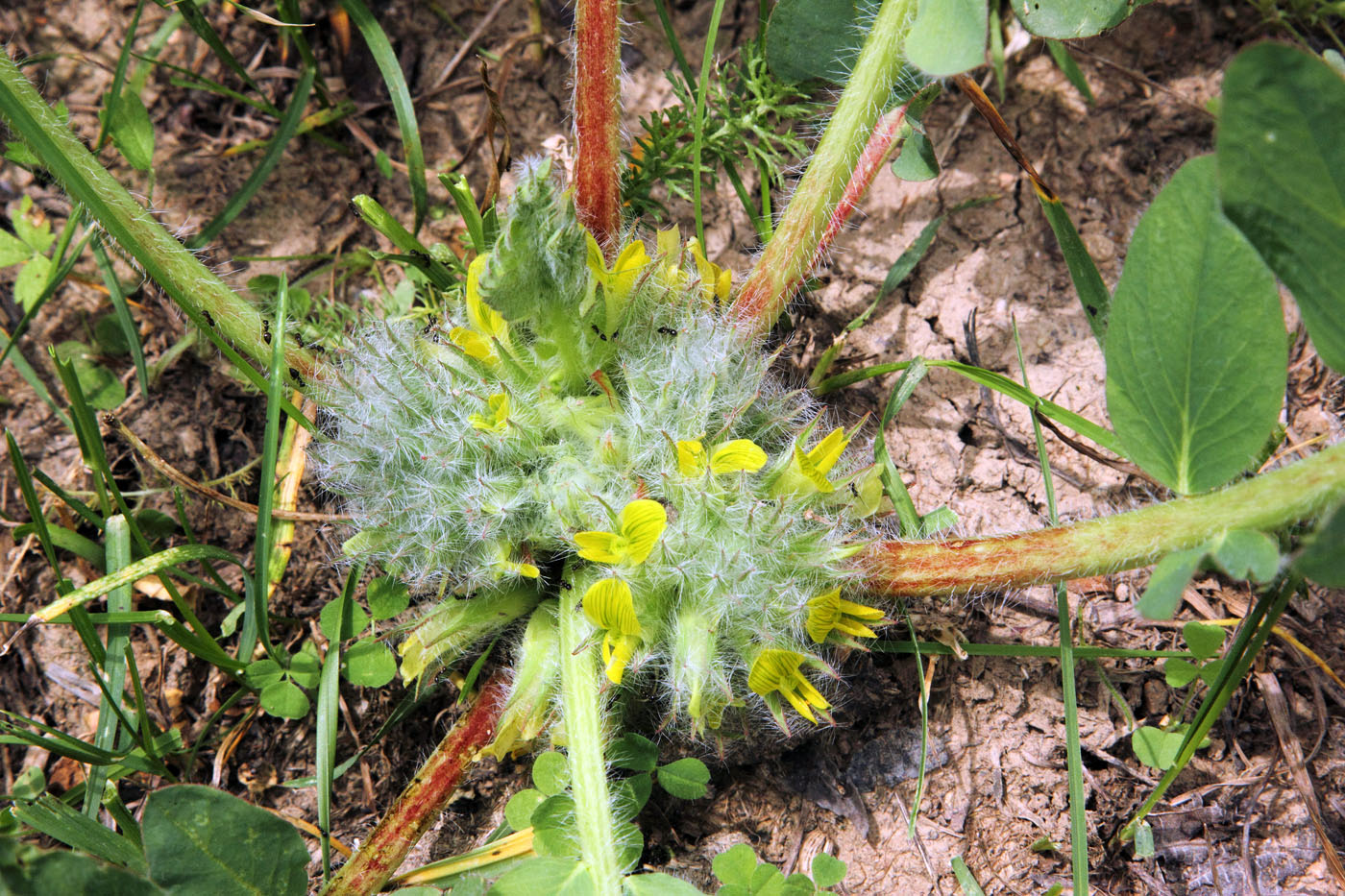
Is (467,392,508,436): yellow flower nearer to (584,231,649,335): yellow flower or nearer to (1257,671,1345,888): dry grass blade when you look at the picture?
(584,231,649,335): yellow flower

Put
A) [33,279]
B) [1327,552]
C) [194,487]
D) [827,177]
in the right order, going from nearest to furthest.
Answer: [1327,552], [827,177], [194,487], [33,279]

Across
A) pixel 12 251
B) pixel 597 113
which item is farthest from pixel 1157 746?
pixel 12 251

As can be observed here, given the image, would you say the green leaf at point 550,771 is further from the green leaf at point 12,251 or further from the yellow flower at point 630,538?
the green leaf at point 12,251

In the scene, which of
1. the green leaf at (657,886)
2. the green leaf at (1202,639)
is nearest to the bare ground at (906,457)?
the green leaf at (1202,639)

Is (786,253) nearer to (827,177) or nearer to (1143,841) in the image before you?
(827,177)

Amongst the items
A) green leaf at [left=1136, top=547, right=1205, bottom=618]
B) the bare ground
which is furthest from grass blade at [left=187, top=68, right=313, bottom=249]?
green leaf at [left=1136, top=547, right=1205, bottom=618]
